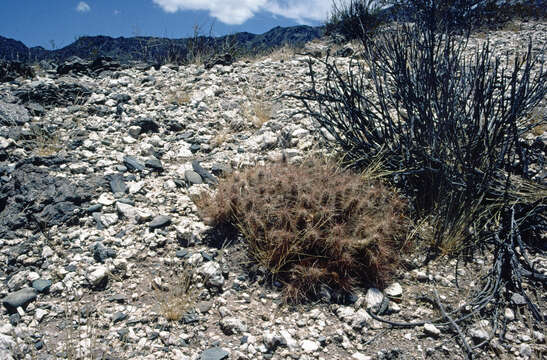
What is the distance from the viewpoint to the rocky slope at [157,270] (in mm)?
2229

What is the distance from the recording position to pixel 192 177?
3.67 meters

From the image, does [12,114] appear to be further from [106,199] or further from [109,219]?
[109,219]

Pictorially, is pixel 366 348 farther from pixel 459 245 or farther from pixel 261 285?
pixel 459 245

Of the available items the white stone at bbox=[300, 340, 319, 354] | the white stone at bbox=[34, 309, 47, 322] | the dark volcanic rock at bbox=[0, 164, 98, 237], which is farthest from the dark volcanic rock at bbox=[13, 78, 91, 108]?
the white stone at bbox=[300, 340, 319, 354]

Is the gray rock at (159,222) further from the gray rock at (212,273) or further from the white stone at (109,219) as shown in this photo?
the gray rock at (212,273)

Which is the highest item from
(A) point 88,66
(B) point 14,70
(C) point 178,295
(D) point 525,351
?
(B) point 14,70

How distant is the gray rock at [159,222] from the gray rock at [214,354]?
122 cm

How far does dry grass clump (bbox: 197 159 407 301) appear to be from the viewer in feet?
8.52

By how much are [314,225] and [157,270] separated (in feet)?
3.89

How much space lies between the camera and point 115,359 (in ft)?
6.82

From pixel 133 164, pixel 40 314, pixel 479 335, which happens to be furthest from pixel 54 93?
pixel 479 335

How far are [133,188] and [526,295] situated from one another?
3.23m

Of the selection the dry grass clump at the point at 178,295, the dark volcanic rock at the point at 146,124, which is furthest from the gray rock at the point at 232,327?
the dark volcanic rock at the point at 146,124

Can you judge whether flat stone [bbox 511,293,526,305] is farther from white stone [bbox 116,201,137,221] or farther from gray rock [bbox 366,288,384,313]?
white stone [bbox 116,201,137,221]
